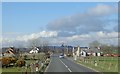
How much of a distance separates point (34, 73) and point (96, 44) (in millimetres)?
126770

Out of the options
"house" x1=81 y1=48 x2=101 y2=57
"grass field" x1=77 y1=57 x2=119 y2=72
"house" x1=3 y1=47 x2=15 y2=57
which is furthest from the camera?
"house" x1=81 y1=48 x2=101 y2=57

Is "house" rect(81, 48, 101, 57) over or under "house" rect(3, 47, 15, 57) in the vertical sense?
under

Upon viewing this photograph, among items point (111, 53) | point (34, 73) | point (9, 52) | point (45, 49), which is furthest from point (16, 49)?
point (34, 73)

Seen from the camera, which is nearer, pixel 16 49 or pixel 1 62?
pixel 1 62

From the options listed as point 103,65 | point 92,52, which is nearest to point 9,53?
point 103,65

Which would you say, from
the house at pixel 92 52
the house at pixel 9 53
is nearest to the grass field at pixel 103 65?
the house at pixel 9 53

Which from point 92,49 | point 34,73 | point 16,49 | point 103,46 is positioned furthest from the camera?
point 92,49

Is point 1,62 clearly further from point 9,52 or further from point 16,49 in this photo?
point 16,49

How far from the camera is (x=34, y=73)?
2820 cm

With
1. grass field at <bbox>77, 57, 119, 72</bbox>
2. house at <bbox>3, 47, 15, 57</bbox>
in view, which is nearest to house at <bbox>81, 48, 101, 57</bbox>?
house at <bbox>3, 47, 15, 57</bbox>

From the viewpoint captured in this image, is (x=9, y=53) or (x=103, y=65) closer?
(x=103, y=65)

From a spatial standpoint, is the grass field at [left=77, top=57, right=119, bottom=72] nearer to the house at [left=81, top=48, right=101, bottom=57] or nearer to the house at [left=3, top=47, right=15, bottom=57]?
the house at [left=3, top=47, right=15, bottom=57]

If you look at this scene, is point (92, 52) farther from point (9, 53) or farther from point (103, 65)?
point (103, 65)

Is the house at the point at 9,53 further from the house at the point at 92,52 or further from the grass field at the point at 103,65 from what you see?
the house at the point at 92,52
